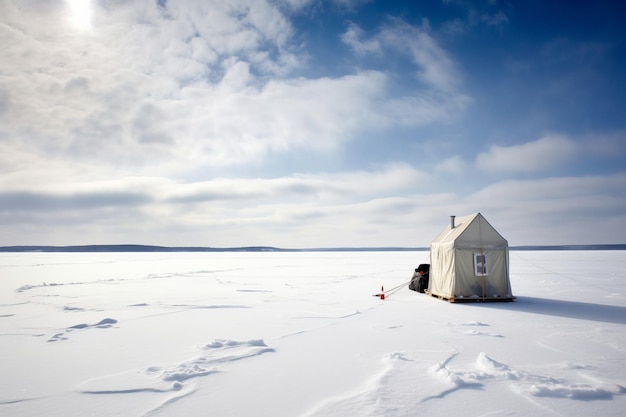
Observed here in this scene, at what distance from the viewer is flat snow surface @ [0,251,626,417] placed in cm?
467

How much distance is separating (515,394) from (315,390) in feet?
8.92

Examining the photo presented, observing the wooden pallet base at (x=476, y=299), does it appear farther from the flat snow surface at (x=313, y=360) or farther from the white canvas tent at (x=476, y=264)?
the flat snow surface at (x=313, y=360)

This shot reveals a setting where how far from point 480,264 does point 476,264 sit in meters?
0.15

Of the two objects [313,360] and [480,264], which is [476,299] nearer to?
[480,264]

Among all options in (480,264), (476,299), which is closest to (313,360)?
(476,299)

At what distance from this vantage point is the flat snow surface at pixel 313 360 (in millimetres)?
4672

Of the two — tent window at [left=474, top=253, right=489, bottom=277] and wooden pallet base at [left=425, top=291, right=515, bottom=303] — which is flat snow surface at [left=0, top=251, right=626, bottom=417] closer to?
wooden pallet base at [left=425, top=291, right=515, bottom=303]

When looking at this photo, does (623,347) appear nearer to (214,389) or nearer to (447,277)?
(447,277)

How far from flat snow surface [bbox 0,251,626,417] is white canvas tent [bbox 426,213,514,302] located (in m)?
1.14

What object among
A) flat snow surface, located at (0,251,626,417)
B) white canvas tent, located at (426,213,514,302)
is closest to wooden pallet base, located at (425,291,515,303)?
white canvas tent, located at (426,213,514,302)

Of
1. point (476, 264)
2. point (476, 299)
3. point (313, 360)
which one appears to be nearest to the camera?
point (313, 360)

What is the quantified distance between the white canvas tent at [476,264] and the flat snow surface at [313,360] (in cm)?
114

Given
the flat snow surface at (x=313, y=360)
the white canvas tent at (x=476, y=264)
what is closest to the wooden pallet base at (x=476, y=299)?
the white canvas tent at (x=476, y=264)

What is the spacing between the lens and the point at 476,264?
44.9 feet
